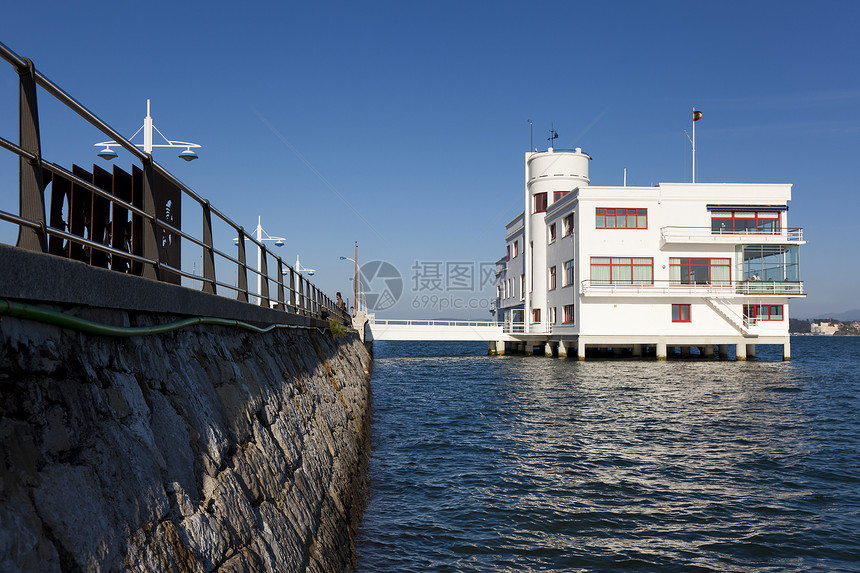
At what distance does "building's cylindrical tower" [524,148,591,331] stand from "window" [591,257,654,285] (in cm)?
833

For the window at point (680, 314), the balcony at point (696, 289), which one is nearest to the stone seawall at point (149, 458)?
the balcony at point (696, 289)

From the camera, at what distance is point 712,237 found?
46.8 m

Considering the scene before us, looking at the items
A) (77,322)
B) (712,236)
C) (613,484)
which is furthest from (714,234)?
(77,322)

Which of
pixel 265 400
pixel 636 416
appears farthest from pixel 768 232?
pixel 265 400

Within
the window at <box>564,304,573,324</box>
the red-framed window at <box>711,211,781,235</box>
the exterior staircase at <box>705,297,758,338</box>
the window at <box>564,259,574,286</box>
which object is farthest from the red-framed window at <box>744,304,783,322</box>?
the window at <box>564,259,574,286</box>

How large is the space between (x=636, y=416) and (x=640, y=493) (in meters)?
9.65

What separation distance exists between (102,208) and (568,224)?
1859 inches

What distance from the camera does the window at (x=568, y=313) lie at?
163 feet

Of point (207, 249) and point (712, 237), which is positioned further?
point (712, 237)

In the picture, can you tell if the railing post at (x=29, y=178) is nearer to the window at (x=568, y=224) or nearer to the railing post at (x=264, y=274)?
the railing post at (x=264, y=274)

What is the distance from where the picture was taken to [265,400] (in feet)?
23.1

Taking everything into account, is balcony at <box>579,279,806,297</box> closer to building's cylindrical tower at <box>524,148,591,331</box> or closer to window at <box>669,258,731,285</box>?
window at <box>669,258,731,285</box>

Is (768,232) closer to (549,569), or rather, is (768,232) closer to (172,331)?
(549,569)

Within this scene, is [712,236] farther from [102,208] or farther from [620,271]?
[102,208]
